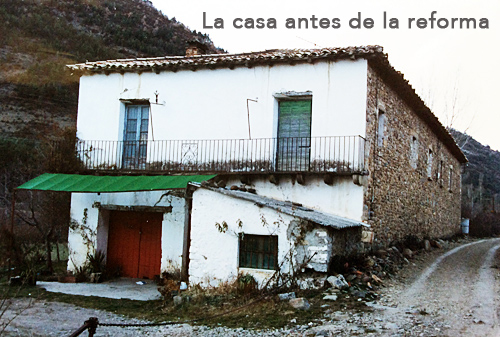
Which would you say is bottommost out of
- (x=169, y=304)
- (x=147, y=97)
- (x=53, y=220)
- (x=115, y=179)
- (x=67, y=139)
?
(x=169, y=304)

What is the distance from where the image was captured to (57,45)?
35812 millimetres

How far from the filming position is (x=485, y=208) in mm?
31391

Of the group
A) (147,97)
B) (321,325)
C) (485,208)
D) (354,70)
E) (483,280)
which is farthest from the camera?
(485,208)

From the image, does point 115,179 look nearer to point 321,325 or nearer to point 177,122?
point 177,122

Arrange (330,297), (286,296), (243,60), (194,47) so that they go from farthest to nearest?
(194,47) → (243,60) → (286,296) → (330,297)

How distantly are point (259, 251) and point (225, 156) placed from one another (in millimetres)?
3226

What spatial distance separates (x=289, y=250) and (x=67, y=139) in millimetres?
8188

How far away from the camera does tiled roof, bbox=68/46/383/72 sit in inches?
435

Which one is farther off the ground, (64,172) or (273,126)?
(273,126)

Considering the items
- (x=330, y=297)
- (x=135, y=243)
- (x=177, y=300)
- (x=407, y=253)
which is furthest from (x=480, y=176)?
(x=177, y=300)

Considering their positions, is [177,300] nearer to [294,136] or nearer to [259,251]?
[259,251]

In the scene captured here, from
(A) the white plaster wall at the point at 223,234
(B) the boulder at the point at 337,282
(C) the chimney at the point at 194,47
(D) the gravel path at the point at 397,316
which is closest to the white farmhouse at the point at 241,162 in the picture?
(A) the white plaster wall at the point at 223,234

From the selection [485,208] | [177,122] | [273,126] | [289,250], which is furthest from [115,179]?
[485,208]

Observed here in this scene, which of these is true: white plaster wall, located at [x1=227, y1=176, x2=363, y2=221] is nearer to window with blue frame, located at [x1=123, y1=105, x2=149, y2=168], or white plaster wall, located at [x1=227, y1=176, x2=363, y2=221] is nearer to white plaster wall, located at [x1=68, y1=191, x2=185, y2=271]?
white plaster wall, located at [x1=68, y1=191, x2=185, y2=271]
